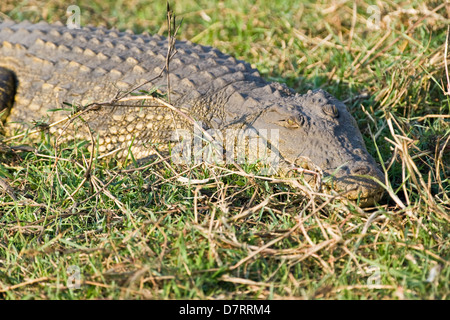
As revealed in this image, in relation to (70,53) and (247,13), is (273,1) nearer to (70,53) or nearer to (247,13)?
(247,13)

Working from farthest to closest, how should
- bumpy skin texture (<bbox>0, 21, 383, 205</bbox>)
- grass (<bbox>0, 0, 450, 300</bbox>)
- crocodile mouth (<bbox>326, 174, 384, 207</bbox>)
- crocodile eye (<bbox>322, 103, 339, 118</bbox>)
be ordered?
crocodile eye (<bbox>322, 103, 339, 118</bbox>), bumpy skin texture (<bbox>0, 21, 383, 205</bbox>), crocodile mouth (<bbox>326, 174, 384, 207</bbox>), grass (<bbox>0, 0, 450, 300</bbox>)

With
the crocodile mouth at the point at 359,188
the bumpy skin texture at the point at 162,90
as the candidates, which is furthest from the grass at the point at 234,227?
the bumpy skin texture at the point at 162,90

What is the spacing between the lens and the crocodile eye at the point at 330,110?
3852 mm

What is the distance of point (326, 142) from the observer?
3.63m

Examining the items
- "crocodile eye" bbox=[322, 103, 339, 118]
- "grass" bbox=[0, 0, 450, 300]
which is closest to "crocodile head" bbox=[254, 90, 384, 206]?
"crocodile eye" bbox=[322, 103, 339, 118]

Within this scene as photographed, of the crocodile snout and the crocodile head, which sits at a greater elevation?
the crocodile head

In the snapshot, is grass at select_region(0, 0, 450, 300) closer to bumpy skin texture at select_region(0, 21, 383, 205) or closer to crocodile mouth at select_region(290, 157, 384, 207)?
crocodile mouth at select_region(290, 157, 384, 207)

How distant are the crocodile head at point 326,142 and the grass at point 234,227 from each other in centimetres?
14

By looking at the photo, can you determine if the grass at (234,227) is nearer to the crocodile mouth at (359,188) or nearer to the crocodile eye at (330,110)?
the crocodile mouth at (359,188)

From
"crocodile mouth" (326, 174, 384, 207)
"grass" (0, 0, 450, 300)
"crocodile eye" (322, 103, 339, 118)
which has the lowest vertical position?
"grass" (0, 0, 450, 300)

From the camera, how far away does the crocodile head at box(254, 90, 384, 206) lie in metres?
3.32

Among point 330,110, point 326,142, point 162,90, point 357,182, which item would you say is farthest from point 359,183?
point 162,90

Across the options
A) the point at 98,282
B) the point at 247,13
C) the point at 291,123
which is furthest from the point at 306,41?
the point at 98,282

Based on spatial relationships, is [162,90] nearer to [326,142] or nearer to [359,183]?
[326,142]
